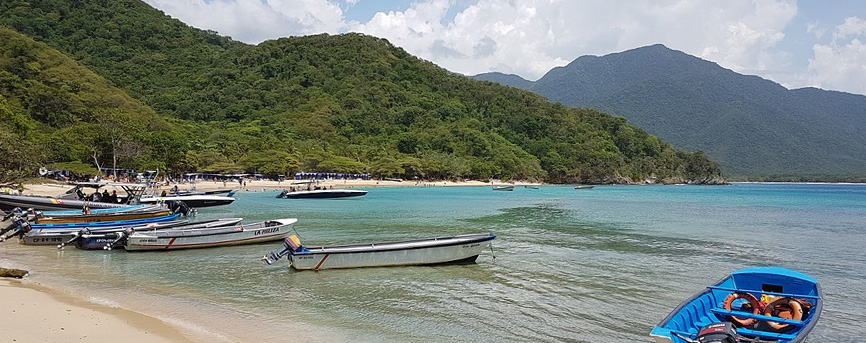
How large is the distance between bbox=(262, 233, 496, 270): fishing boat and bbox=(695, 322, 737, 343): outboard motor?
32.1ft

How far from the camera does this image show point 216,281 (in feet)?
46.8

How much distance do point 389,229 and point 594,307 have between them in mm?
16626

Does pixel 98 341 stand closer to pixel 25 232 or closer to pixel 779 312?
pixel 779 312

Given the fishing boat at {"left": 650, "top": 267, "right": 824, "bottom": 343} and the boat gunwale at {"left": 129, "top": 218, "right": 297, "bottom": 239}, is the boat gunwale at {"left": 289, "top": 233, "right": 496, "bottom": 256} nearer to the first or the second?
the boat gunwale at {"left": 129, "top": 218, "right": 297, "bottom": 239}

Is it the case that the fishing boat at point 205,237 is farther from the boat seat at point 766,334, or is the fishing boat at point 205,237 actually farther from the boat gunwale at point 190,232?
the boat seat at point 766,334

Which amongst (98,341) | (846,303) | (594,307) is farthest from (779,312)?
(98,341)

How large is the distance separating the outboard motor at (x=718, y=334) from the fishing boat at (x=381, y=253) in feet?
32.1

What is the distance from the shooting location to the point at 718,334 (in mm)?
7148

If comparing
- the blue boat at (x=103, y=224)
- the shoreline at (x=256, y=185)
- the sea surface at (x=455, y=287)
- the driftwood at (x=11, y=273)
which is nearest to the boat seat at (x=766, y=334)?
the sea surface at (x=455, y=287)

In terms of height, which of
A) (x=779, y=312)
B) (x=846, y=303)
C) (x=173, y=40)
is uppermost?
(x=173, y=40)

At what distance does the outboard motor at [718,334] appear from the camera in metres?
7.06

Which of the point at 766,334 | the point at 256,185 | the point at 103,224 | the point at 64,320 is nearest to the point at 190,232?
the point at 103,224

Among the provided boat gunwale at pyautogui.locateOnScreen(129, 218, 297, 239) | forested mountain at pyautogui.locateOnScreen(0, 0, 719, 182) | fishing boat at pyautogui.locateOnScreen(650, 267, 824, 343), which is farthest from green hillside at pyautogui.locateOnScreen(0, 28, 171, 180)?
fishing boat at pyautogui.locateOnScreen(650, 267, 824, 343)

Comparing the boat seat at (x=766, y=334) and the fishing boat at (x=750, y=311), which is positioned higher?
the fishing boat at (x=750, y=311)
